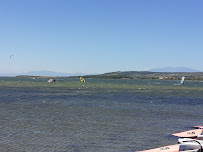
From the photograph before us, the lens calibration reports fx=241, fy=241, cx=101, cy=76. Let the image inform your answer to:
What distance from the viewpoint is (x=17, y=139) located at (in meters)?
21.8

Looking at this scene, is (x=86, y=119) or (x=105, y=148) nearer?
(x=105, y=148)

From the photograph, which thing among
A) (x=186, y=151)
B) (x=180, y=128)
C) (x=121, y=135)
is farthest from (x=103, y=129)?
(x=186, y=151)

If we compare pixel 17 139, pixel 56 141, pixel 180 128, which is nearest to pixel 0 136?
pixel 17 139

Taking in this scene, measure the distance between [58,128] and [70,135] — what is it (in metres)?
3.34

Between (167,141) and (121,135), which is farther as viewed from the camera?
(121,135)

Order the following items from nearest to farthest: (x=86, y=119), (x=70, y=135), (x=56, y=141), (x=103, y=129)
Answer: (x=56, y=141), (x=70, y=135), (x=103, y=129), (x=86, y=119)

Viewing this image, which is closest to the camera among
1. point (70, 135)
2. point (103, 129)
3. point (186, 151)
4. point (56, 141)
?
point (186, 151)

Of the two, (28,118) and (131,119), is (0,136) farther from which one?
(131,119)

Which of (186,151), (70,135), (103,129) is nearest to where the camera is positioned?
(186,151)

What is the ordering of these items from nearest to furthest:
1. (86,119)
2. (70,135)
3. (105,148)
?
(105,148) → (70,135) → (86,119)

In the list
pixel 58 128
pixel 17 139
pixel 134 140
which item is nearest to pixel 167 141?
pixel 134 140

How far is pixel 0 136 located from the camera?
2273 centimetres

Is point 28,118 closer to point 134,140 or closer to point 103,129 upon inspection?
point 103,129

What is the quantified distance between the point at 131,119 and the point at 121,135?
895cm
